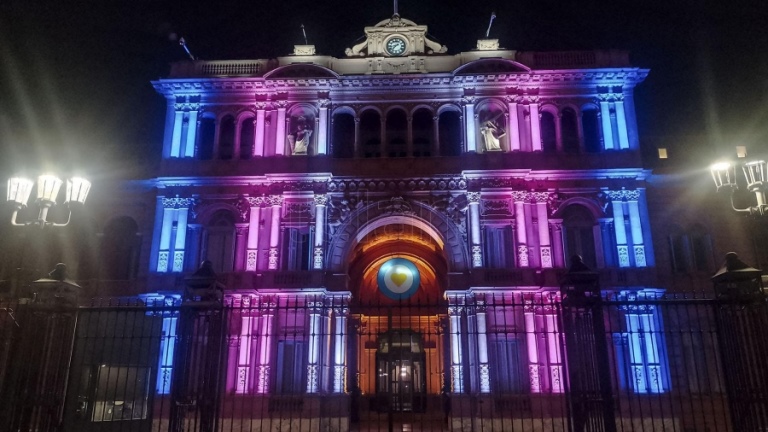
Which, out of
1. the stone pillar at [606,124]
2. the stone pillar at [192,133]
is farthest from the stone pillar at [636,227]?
the stone pillar at [192,133]

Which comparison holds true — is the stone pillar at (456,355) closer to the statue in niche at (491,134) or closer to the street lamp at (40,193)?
the statue in niche at (491,134)

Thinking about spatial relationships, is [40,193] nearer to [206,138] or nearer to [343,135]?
[206,138]

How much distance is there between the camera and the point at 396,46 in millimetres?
28344

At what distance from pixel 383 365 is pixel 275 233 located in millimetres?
10733

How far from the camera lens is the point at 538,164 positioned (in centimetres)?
2597

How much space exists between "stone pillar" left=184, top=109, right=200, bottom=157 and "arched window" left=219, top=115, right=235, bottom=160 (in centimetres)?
112

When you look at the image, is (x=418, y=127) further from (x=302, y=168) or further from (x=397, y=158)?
(x=302, y=168)

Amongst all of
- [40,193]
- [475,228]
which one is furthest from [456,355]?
[40,193]

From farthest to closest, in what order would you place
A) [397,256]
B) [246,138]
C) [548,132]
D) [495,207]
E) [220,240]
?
[397,256], [246,138], [548,132], [220,240], [495,207]

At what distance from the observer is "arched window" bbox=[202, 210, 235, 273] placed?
25906 millimetres

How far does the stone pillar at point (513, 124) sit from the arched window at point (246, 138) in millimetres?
11875

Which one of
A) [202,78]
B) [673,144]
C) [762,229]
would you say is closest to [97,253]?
[202,78]

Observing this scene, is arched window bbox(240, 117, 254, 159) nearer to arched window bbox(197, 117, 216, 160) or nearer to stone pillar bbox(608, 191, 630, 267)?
arched window bbox(197, 117, 216, 160)

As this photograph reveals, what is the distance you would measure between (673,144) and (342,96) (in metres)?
15.9
